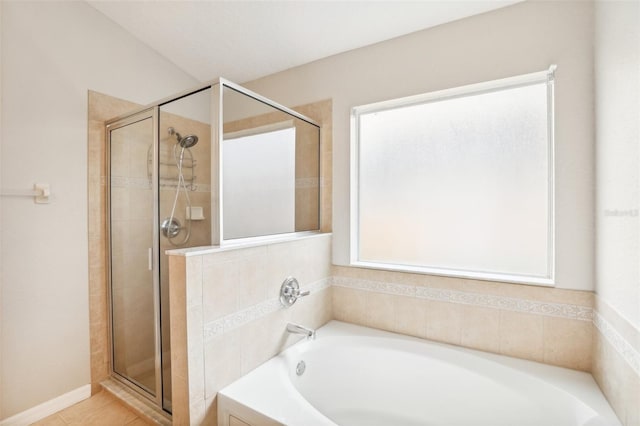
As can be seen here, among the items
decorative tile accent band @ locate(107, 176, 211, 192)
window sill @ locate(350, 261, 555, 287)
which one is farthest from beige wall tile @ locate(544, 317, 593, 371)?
decorative tile accent band @ locate(107, 176, 211, 192)

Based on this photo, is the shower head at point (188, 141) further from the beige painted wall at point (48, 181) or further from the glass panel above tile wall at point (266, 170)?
Result: the beige painted wall at point (48, 181)

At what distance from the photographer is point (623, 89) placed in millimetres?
1148

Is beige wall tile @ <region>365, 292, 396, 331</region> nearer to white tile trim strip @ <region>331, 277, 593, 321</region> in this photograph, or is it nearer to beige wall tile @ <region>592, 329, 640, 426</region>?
white tile trim strip @ <region>331, 277, 593, 321</region>

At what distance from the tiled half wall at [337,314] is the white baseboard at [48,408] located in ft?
3.52

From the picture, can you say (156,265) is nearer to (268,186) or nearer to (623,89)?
(268,186)

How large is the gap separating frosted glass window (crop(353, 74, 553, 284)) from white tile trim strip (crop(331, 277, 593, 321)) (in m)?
0.12

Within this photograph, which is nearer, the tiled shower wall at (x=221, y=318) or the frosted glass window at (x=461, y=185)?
the tiled shower wall at (x=221, y=318)

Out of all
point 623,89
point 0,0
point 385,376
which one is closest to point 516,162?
point 623,89

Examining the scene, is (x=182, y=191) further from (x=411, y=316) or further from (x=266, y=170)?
(x=411, y=316)

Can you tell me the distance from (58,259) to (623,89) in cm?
295

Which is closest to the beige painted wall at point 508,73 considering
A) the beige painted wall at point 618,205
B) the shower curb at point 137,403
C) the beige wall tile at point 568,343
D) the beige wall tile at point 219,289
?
the beige painted wall at point 618,205

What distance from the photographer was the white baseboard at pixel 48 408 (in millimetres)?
1622

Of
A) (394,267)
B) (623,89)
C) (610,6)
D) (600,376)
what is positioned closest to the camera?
(623,89)

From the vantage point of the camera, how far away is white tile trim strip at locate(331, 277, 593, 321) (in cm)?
151
